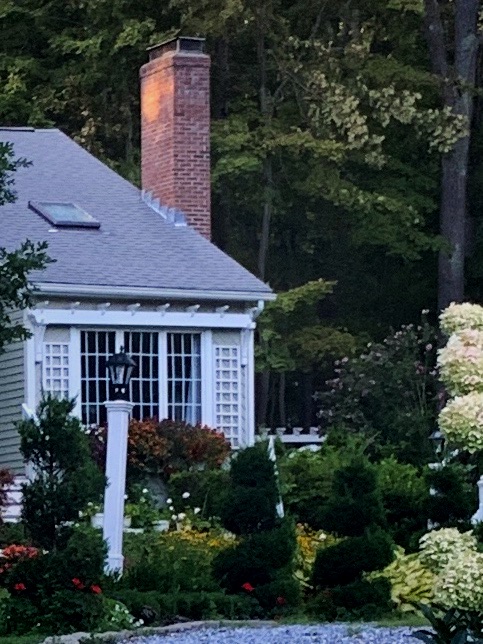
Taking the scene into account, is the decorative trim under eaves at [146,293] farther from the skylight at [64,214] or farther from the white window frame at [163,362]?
the skylight at [64,214]

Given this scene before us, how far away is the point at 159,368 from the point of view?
71.9 ft

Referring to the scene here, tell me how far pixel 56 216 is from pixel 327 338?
7299mm

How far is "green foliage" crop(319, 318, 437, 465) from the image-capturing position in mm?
24969

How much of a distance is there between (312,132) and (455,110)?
7.56ft

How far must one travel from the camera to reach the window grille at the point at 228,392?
880 inches

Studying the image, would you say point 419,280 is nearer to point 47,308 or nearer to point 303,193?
point 303,193

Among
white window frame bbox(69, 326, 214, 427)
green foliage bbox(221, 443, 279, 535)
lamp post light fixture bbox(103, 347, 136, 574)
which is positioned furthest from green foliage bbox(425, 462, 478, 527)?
white window frame bbox(69, 326, 214, 427)

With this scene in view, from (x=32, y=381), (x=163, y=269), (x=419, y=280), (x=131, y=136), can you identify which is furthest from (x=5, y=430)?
(x=419, y=280)

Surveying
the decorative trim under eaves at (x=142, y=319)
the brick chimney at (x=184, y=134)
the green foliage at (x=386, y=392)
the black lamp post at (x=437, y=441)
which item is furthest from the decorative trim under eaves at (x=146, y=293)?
the green foliage at (x=386, y=392)

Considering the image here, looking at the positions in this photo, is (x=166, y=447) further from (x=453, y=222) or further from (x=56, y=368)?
(x=453, y=222)

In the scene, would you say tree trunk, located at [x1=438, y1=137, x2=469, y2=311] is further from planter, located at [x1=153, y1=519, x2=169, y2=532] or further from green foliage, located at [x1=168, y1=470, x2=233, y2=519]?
planter, located at [x1=153, y1=519, x2=169, y2=532]

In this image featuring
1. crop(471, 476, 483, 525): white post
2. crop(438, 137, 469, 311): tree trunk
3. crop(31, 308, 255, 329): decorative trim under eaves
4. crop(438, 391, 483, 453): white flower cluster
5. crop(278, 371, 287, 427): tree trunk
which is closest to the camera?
crop(438, 391, 483, 453): white flower cluster

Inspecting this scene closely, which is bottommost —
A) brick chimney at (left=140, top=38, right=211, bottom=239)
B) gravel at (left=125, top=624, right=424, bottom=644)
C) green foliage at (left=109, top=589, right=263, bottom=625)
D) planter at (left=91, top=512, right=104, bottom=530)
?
gravel at (left=125, top=624, right=424, bottom=644)

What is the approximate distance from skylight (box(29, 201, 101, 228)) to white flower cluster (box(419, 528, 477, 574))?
10.0 metres
